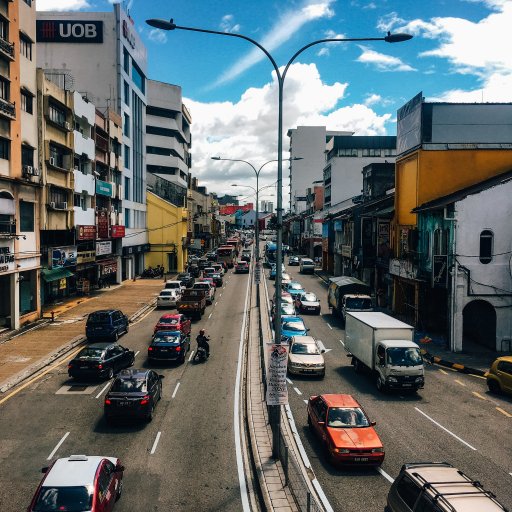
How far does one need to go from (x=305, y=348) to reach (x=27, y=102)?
26542mm

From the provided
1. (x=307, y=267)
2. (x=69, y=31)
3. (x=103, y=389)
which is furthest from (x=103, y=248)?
(x=307, y=267)

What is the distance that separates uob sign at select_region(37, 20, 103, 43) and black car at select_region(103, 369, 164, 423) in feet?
171

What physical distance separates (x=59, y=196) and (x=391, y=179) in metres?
38.9

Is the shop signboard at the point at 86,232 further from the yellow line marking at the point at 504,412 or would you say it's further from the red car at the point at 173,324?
the yellow line marking at the point at 504,412

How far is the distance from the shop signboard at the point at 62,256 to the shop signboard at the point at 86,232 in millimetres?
1630

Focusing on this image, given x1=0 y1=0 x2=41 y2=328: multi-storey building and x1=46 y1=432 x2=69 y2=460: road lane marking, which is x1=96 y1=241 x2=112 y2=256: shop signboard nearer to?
x1=0 y1=0 x2=41 y2=328: multi-storey building

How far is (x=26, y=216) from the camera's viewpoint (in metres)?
36.4

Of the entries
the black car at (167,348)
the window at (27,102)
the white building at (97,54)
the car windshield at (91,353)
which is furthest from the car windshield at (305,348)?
the white building at (97,54)

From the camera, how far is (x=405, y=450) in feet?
54.9

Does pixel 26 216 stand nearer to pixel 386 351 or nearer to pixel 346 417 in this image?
pixel 386 351

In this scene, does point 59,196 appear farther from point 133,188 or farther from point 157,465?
point 157,465

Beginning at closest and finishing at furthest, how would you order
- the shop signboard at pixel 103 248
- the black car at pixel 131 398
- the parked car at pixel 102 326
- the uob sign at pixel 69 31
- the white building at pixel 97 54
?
the black car at pixel 131 398, the parked car at pixel 102 326, the shop signboard at pixel 103 248, the white building at pixel 97 54, the uob sign at pixel 69 31

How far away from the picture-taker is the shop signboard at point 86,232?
1824 inches

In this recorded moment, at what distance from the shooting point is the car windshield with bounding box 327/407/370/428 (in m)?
16.4
